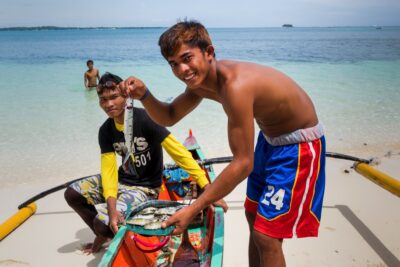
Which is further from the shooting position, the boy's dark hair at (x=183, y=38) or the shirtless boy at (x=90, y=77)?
the shirtless boy at (x=90, y=77)

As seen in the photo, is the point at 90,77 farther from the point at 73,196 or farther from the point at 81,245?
the point at 73,196

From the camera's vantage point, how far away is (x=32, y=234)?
4.05 m

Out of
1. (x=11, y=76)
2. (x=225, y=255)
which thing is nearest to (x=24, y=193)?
(x=225, y=255)

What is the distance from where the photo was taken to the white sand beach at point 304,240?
11.1 ft

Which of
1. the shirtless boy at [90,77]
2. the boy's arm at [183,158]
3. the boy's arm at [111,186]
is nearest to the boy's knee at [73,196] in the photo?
the boy's arm at [111,186]

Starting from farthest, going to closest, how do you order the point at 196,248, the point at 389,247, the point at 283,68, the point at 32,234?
the point at 283,68, the point at 32,234, the point at 389,247, the point at 196,248

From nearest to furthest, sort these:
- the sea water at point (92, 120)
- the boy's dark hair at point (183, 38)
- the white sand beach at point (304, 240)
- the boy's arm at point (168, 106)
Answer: the boy's dark hair at point (183, 38) < the boy's arm at point (168, 106) < the white sand beach at point (304, 240) < the sea water at point (92, 120)

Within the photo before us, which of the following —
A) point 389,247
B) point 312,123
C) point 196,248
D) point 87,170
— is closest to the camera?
point 312,123

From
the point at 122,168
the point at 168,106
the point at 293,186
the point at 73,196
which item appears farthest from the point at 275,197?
the point at 73,196

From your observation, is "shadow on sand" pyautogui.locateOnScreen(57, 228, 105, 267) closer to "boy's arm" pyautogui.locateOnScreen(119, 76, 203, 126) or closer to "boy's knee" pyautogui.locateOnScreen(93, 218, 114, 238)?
"boy's knee" pyautogui.locateOnScreen(93, 218, 114, 238)

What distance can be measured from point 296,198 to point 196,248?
1265mm

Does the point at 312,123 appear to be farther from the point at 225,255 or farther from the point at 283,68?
the point at 283,68

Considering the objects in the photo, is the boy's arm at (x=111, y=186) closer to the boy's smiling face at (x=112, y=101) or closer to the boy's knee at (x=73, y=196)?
the boy's knee at (x=73, y=196)

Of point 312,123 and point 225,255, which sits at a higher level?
point 312,123
